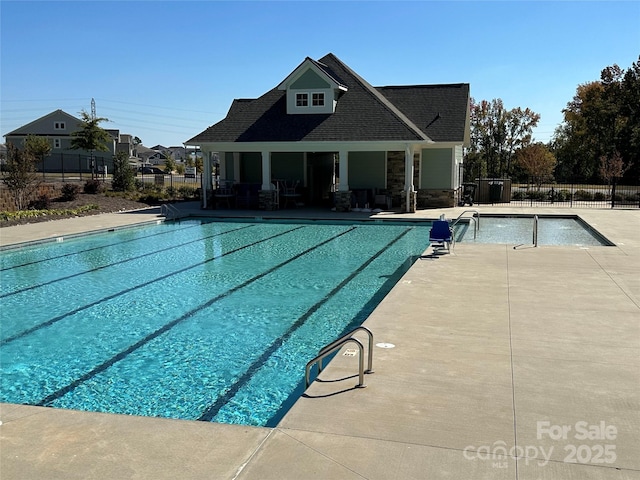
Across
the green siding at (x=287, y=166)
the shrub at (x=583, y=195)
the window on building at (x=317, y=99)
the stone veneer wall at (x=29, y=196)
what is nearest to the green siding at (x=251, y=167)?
the green siding at (x=287, y=166)

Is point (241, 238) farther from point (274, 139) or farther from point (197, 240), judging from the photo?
point (274, 139)

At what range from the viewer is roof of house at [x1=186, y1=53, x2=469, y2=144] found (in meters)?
22.8

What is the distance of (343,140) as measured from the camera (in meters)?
22.3

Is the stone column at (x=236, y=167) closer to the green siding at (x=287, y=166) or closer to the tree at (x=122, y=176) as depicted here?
the green siding at (x=287, y=166)

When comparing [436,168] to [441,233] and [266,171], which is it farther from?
[441,233]

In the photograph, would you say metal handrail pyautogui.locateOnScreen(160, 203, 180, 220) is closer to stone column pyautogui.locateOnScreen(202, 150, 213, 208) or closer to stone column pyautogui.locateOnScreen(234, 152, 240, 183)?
stone column pyautogui.locateOnScreen(202, 150, 213, 208)

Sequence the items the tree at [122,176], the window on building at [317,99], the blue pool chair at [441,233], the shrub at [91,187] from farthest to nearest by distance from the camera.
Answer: the tree at [122,176], the shrub at [91,187], the window on building at [317,99], the blue pool chair at [441,233]

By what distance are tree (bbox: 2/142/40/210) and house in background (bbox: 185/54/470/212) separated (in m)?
6.52

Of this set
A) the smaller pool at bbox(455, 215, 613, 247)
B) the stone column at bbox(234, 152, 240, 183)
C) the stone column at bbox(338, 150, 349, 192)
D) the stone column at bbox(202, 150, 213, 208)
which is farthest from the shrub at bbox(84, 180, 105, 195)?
the smaller pool at bbox(455, 215, 613, 247)

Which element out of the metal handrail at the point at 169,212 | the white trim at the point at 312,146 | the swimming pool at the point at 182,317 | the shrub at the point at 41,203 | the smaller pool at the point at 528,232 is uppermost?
the white trim at the point at 312,146

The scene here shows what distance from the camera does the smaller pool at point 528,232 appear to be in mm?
16328

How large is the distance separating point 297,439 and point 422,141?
61.0 ft

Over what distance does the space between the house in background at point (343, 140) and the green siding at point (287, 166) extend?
48mm

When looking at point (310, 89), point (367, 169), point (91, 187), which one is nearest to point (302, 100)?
point (310, 89)
